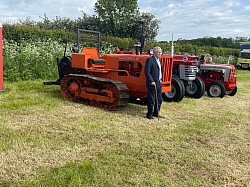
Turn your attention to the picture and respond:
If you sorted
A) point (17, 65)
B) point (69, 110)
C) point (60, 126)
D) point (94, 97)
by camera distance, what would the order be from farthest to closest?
point (17, 65)
point (94, 97)
point (69, 110)
point (60, 126)

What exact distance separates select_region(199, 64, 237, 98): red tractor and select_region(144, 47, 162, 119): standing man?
4409mm

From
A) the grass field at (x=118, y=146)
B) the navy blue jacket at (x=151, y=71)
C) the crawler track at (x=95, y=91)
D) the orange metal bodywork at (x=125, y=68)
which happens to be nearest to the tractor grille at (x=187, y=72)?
the grass field at (x=118, y=146)

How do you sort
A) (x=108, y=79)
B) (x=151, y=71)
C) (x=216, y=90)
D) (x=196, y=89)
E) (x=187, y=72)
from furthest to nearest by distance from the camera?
(x=216, y=90), (x=196, y=89), (x=187, y=72), (x=108, y=79), (x=151, y=71)

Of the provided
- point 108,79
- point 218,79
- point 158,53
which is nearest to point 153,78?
point 158,53

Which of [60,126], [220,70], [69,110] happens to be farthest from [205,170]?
[220,70]

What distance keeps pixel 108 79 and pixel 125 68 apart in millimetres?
508

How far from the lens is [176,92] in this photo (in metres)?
8.99

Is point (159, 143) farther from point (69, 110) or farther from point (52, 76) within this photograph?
point (52, 76)

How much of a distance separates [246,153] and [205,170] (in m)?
1.15

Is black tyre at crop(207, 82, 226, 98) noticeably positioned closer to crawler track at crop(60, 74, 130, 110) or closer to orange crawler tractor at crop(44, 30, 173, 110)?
orange crawler tractor at crop(44, 30, 173, 110)

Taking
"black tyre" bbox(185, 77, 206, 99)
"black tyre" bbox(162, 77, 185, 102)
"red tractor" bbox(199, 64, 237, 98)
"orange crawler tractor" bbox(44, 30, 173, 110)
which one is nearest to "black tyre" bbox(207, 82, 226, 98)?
"red tractor" bbox(199, 64, 237, 98)

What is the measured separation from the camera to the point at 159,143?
5215 mm

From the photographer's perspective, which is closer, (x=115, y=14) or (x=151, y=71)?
(x=151, y=71)

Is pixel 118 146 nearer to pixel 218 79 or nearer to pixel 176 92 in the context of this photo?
pixel 176 92
